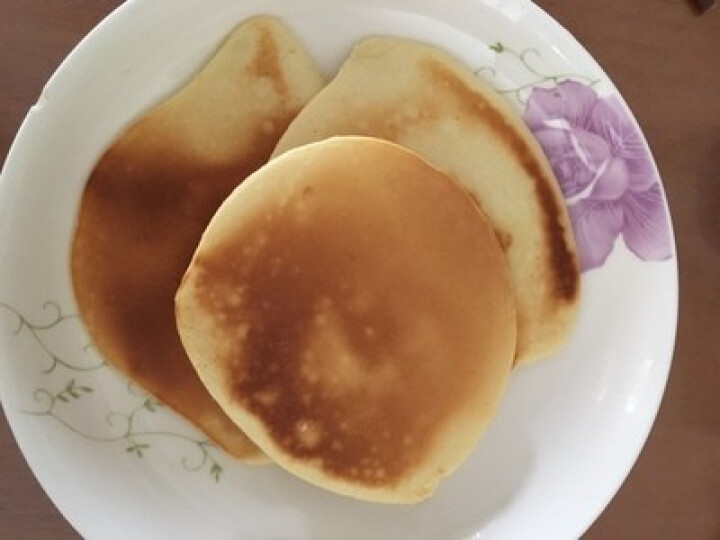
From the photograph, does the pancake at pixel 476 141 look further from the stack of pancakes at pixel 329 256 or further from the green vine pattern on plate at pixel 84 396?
the green vine pattern on plate at pixel 84 396

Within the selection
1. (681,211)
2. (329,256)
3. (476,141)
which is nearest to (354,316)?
(329,256)

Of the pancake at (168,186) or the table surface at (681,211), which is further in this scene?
the table surface at (681,211)

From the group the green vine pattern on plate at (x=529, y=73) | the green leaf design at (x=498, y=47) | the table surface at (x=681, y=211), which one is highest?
the green leaf design at (x=498, y=47)

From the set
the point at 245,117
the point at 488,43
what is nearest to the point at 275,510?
the point at 245,117

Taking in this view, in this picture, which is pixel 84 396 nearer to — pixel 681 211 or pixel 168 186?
pixel 168 186

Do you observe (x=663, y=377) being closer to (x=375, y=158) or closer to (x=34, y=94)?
(x=375, y=158)

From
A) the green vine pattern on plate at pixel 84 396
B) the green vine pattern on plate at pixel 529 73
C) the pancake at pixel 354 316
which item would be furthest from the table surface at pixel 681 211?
the green vine pattern on plate at pixel 84 396

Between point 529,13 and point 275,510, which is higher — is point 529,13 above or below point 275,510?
above
